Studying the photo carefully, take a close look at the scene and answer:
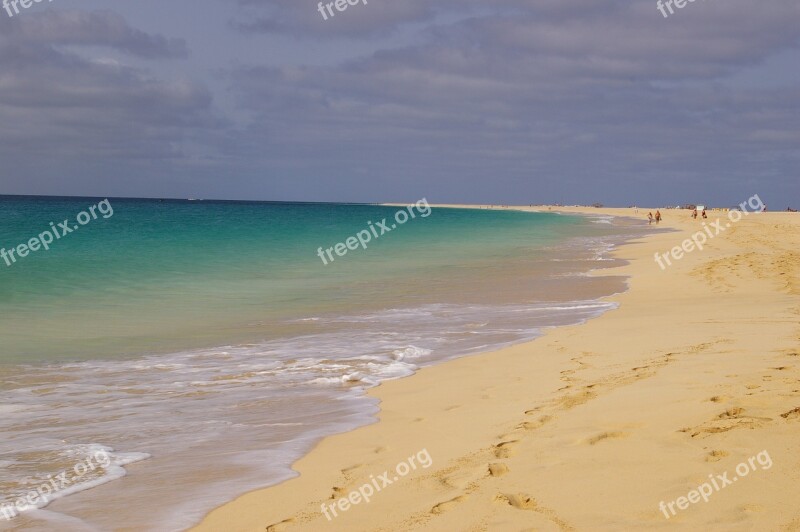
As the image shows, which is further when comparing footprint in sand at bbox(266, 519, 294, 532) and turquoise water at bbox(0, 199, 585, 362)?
turquoise water at bbox(0, 199, 585, 362)

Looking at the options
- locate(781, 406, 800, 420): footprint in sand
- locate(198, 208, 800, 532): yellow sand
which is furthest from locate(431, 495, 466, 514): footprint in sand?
locate(781, 406, 800, 420): footprint in sand

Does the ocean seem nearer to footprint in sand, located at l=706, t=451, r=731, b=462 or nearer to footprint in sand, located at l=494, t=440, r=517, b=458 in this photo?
footprint in sand, located at l=494, t=440, r=517, b=458

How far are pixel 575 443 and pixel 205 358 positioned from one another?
6.46 metres

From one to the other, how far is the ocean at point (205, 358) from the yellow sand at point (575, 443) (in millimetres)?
565

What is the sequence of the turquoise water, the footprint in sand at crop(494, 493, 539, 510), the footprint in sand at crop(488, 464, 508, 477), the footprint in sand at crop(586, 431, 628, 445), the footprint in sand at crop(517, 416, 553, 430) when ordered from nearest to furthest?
1. the footprint in sand at crop(494, 493, 539, 510)
2. the footprint in sand at crop(488, 464, 508, 477)
3. the footprint in sand at crop(586, 431, 628, 445)
4. the footprint in sand at crop(517, 416, 553, 430)
5. the turquoise water

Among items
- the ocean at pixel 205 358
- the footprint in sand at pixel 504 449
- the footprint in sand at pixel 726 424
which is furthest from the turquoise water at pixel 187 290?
the footprint in sand at pixel 726 424

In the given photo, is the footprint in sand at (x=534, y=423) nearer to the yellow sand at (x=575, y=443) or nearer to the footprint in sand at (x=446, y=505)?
the yellow sand at (x=575, y=443)

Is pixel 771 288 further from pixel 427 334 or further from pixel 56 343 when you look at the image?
pixel 56 343

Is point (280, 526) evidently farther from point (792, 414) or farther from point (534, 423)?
point (792, 414)

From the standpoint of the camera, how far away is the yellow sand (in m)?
4.36

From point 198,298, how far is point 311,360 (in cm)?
950

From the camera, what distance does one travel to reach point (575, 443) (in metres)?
5.52

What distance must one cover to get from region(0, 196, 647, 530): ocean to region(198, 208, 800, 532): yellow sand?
0.56 meters

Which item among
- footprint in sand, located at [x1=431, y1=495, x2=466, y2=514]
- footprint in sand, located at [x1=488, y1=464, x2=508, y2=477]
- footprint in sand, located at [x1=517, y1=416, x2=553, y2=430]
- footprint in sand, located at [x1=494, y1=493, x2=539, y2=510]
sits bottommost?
footprint in sand, located at [x1=517, y1=416, x2=553, y2=430]
